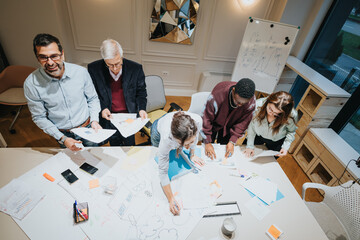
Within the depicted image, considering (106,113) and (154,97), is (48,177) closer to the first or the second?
(106,113)

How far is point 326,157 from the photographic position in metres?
2.58

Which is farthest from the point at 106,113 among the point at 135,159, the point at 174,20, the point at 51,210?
the point at 174,20

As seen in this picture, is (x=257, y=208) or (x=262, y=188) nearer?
(x=257, y=208)

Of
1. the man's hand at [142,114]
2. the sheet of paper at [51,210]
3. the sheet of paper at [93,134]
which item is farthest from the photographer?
the man's hand at [142,114]

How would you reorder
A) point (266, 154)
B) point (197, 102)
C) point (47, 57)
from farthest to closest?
point (197, 102) < point (266, 154) < point (47, 57)

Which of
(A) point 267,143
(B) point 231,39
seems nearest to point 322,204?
(A) point 267,143

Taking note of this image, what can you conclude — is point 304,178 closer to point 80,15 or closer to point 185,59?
point 185,59

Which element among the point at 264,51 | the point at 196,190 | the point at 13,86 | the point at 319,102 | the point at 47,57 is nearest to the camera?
the point at 47,57

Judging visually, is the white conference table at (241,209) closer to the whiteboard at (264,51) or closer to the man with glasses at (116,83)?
the man with glasses at (116,83)

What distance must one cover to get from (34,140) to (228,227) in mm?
2968

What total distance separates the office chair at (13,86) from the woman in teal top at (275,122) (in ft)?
10.3

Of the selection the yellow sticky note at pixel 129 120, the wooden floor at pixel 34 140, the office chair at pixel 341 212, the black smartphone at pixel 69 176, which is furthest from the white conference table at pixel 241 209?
the wooden floor at pixel 34 140

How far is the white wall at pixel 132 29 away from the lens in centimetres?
302

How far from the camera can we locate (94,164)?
1.64 m
